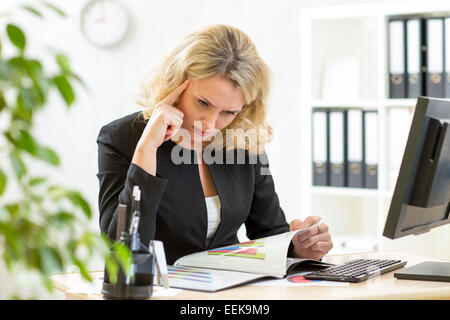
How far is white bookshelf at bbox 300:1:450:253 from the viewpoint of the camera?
2.71 meters

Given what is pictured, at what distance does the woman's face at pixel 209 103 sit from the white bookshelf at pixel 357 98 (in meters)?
1.16

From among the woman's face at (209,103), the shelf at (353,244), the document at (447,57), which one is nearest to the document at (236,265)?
the woman's face at (209,103)

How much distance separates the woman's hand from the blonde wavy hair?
0.06 meters

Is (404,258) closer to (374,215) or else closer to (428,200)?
(428,200)

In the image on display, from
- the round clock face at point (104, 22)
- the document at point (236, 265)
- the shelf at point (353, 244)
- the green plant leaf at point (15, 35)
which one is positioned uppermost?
the round clock face at point (104, 22)

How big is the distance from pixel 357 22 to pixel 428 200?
1.81 meters

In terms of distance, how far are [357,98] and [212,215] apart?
1.31 meters

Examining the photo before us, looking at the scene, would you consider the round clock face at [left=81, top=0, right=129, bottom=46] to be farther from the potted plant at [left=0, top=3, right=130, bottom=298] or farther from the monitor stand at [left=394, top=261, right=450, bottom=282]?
the potted plant at [left=0, top=3, right=130, bottom=298]

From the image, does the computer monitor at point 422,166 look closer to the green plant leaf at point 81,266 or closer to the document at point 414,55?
the green plant leaf at point 81,266

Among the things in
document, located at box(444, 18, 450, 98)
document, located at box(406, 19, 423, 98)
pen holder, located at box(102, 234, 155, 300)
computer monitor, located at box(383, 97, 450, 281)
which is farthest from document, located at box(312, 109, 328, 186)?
pen holder, located at box(102, 234, 155, 300)

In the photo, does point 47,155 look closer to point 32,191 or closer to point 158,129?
point 32,191

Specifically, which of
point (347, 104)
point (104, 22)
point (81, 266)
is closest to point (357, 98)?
point (347, 104)

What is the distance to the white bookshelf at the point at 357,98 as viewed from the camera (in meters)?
2.71
